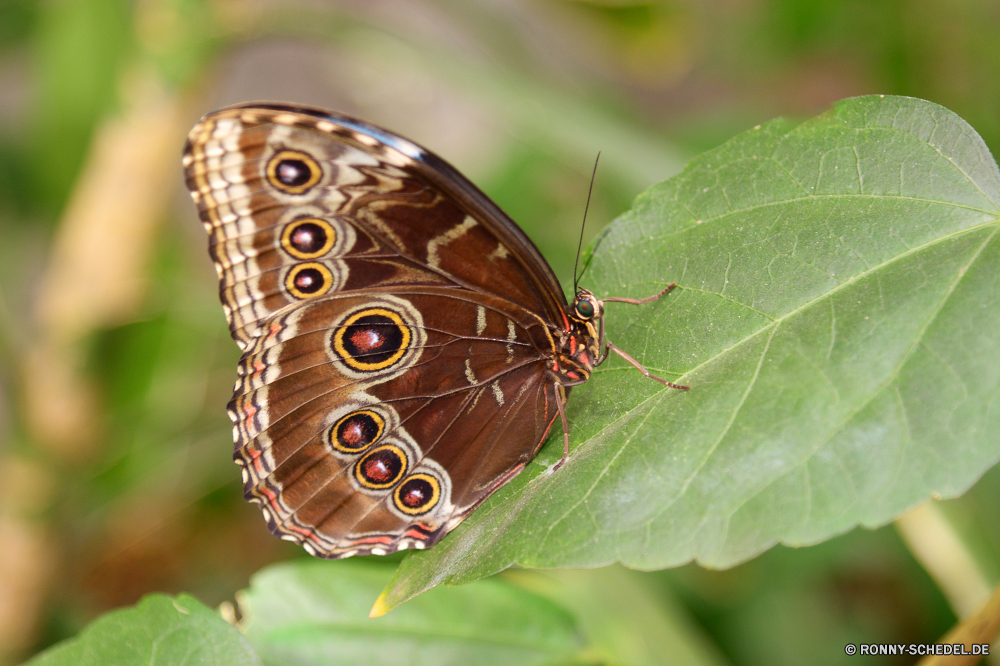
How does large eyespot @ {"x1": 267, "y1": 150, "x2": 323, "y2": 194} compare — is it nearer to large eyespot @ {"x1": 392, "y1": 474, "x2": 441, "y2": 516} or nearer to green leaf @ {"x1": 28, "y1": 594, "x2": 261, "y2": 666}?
large eyespot @ {"x1": 392, "y1": 474, "x2": 441, "y2": 516}

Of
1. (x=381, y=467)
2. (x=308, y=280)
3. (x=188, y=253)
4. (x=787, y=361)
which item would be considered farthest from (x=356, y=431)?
(x=188, y=253)

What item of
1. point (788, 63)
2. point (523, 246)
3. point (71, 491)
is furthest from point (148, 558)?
point (788, 63)

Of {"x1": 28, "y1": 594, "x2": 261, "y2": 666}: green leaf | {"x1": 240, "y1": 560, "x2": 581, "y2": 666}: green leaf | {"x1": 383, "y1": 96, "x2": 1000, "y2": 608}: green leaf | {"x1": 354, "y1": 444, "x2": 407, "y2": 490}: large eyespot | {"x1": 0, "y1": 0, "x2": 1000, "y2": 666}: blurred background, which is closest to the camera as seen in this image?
{"x1": 383, "y1": 96, "x2": 1000, "y2": 608}: green leaf

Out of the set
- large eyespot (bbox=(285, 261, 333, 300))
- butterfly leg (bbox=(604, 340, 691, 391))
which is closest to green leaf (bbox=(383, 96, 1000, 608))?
butterfly leg (bbox=(604, 340, 691, 391))

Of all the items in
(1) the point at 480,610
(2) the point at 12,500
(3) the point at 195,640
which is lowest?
(1) the point at 480,610

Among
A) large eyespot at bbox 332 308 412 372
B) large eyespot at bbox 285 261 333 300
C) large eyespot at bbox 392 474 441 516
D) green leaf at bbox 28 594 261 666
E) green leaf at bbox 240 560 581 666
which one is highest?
large eyespot at bbox 285 261 333 300

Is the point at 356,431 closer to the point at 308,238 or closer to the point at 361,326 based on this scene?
the point at 361,326

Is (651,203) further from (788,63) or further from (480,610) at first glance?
(788,63)
